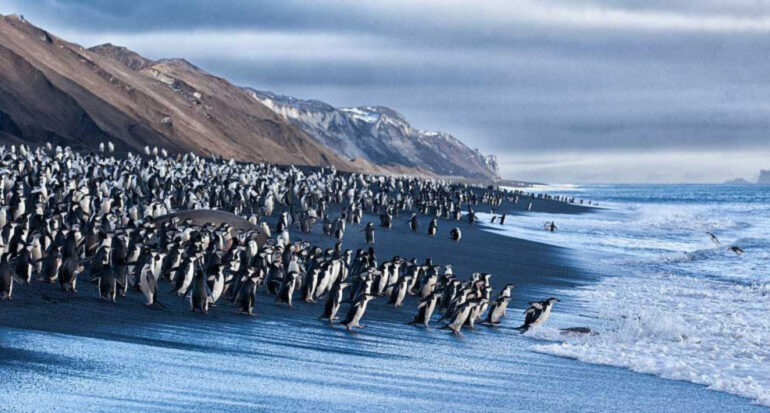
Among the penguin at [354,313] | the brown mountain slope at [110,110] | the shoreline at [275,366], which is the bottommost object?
the shoreline at [275,366]

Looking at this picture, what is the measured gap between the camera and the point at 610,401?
1067cm

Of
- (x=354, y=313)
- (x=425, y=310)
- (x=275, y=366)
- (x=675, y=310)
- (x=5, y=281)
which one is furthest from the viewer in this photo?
(x=675, y=310)

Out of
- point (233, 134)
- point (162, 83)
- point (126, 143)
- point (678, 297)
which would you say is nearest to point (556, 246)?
point (678, 297)

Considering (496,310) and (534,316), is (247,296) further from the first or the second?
(534,316)

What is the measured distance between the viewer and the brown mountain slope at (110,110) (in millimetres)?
73312

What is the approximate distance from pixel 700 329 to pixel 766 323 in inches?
81.8

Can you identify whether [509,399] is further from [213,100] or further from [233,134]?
[213,100]

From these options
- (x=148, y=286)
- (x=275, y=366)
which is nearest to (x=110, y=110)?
(x=148, y=286)

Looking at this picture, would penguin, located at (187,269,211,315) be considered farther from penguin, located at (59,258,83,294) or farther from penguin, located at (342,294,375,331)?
penguin, located at (342,294,375,331)

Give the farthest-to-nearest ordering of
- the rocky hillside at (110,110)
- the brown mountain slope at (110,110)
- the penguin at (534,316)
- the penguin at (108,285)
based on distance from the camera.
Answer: the brown mountain slope at (110,110)
the rocky hillside at (110,110)
the penguin at (534,316)
the penguin at (108,285)

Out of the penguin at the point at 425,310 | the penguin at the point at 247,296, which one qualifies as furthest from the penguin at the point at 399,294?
the penguin at the point at 247,296

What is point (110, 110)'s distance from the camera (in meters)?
83.6

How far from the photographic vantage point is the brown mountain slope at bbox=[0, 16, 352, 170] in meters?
73.3

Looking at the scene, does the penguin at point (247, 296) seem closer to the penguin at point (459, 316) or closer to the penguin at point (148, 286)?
the penguin at point (148, 286)
